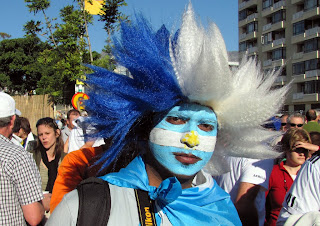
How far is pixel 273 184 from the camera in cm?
320

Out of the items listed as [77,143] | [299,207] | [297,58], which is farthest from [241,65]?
[297,58]

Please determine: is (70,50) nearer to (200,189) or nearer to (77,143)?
(77,143)

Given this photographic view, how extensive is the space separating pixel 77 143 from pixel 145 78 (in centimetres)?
332

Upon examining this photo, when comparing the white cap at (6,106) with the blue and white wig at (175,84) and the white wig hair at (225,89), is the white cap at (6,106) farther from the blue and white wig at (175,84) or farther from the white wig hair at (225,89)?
the white wig hair at (225,89)

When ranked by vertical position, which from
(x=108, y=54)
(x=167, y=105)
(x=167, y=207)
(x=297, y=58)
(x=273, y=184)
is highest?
(x=297, y=58)

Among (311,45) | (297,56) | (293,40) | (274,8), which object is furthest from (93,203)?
(274,8)

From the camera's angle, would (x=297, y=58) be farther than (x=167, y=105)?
Yes

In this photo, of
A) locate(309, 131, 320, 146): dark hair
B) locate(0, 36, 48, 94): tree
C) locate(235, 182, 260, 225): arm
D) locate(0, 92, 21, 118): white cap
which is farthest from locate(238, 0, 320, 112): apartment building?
locate(0, 92, 21, 118): white cap

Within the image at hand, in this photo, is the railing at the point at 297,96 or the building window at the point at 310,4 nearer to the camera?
the building window at the point at 310,4

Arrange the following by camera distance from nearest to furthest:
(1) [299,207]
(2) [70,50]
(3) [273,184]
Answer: (1) [299,207] < (3) [273,184] < (2) [70,50]

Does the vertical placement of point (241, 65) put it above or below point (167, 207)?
above

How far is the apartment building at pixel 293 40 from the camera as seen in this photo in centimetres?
3831

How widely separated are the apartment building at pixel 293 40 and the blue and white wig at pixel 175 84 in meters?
34.5

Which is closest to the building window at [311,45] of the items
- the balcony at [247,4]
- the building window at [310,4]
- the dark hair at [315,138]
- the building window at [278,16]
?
the building window at [310,4]
